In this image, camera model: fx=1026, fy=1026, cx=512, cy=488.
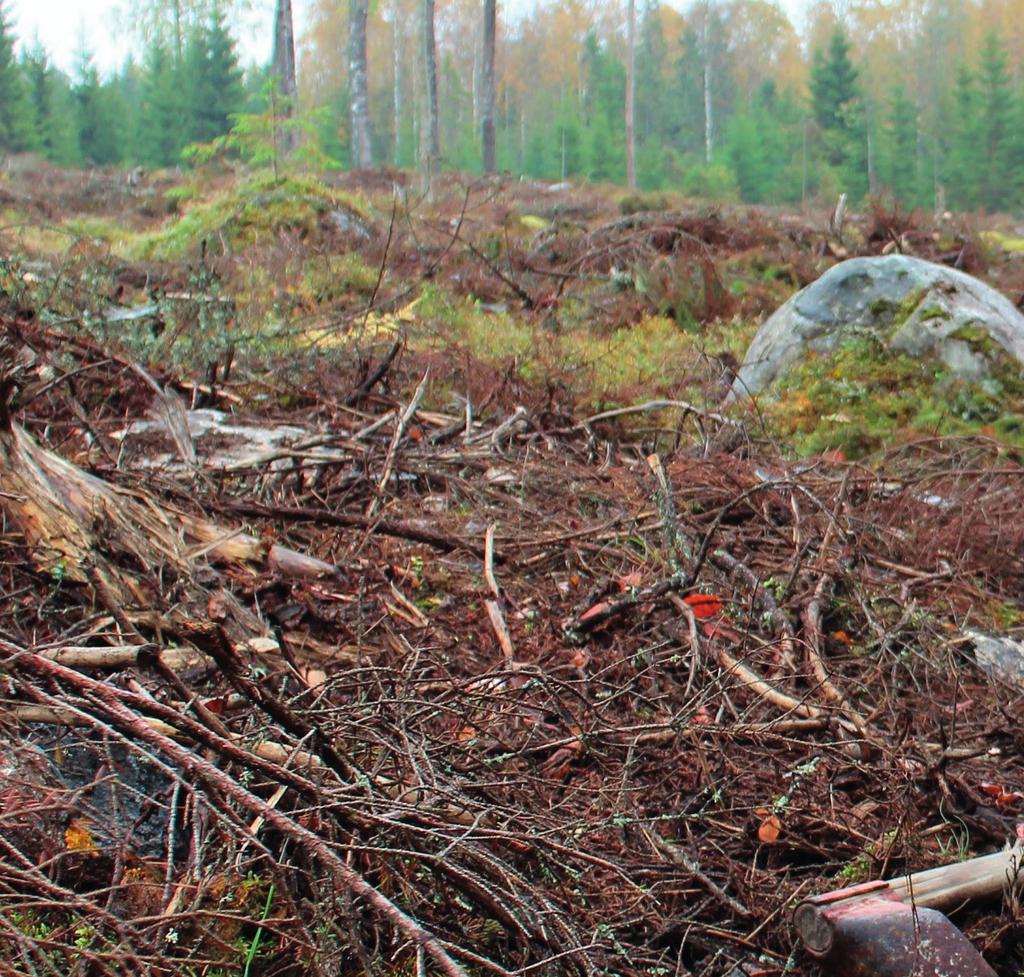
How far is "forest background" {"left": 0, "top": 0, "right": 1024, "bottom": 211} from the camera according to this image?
37.8 metres

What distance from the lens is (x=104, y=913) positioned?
1.59m

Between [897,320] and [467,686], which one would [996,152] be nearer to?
[897,320]

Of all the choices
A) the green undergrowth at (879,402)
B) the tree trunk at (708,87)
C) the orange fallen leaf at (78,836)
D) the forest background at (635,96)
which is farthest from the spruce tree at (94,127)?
the orange fallen leaf at (78,836)

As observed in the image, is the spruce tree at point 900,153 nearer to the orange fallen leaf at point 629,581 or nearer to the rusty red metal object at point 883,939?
the orange fallen leaf at point 629,581

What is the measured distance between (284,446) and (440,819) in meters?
3.71

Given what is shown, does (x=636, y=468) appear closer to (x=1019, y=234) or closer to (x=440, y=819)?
(x=440, y=819)

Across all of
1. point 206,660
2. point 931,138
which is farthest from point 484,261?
point 931,138

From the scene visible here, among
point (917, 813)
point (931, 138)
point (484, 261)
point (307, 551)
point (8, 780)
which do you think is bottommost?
point (917, 813)

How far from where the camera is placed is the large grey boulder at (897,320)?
7.50m

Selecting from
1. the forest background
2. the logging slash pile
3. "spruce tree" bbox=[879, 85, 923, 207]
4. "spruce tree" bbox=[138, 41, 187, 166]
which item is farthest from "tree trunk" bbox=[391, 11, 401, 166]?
the logging slash pile

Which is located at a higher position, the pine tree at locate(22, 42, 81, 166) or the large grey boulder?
the pine tree at locate(22, 42, 81, 166)

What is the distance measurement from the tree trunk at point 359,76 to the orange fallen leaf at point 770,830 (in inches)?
1002

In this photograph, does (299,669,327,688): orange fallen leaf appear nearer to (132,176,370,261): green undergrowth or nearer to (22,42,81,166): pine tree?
(132,176,370,261): green undergrowth

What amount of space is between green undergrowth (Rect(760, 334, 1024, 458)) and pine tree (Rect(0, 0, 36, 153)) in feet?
114
